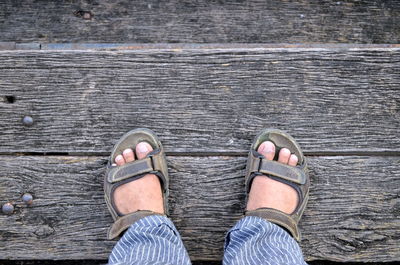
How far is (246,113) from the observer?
1.41 metres

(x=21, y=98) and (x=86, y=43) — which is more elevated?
(x=86, y=43)

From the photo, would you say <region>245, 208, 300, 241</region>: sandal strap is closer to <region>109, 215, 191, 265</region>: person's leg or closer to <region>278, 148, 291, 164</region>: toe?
<region>278, 148, 291, 164</region>: toe

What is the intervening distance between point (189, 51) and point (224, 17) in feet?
1.57

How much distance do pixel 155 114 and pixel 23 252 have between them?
742mm

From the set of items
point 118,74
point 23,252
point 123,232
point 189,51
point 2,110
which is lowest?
point 23,252

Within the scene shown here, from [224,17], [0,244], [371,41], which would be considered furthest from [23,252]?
[371,41]

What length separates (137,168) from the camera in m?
1.47

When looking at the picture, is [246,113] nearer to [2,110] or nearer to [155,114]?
[155,114]

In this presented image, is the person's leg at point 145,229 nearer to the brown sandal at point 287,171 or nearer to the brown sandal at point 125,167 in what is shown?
the brown sandal at point 125,167

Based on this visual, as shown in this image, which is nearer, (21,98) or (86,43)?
(21,98)

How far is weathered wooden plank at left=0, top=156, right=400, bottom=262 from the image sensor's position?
142 cm

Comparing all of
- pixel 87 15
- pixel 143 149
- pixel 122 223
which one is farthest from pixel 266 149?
pixel 87 15

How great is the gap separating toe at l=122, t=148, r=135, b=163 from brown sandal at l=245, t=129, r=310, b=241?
0.45m

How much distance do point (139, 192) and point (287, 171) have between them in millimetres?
592
